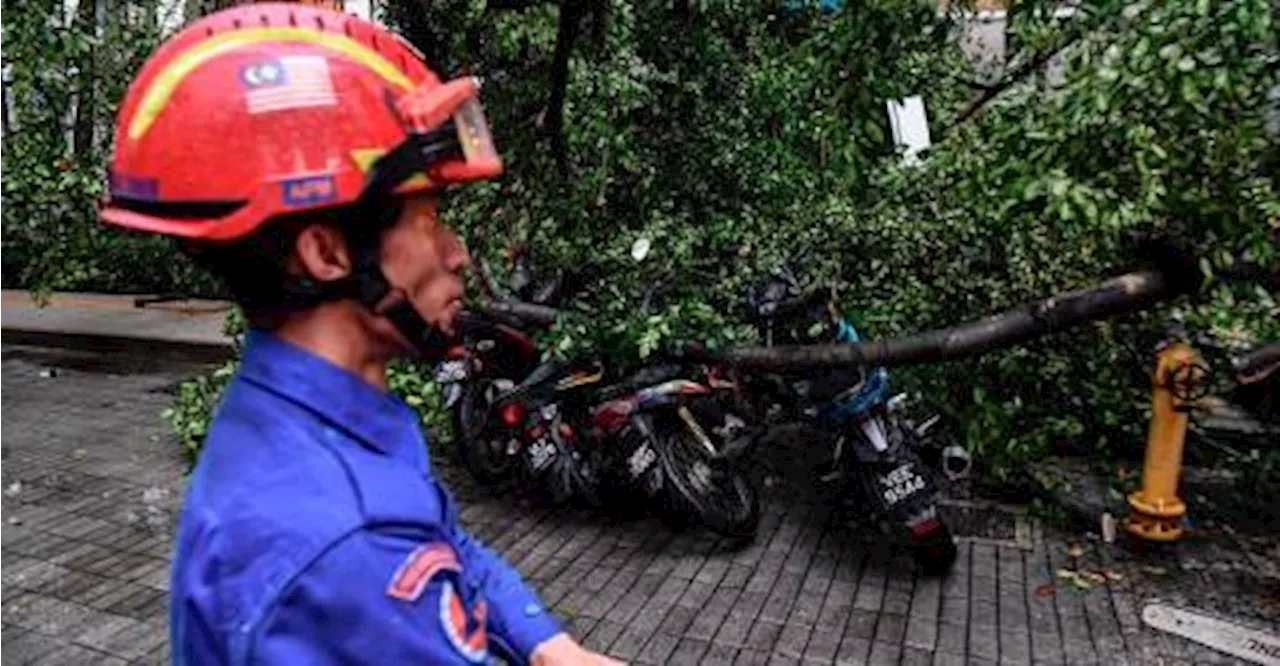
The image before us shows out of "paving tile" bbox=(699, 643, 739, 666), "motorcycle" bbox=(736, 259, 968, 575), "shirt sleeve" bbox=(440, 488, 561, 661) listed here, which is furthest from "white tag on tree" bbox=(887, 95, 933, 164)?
"shirt sleeve" bbox=(440, 488, 561, 661)

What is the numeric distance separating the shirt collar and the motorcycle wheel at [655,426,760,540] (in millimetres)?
3663

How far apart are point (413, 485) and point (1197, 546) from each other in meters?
5.05

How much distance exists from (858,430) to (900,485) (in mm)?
348

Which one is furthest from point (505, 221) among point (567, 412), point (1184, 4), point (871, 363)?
point (1184, 4)

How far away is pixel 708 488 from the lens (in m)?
5.18

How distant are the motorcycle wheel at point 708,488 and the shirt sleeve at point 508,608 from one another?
3.21 m

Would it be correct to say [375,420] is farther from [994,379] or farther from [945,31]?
[994,379]

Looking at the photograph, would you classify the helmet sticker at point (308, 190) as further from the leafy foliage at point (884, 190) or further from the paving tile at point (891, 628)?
the paving tile at point (891, 628)

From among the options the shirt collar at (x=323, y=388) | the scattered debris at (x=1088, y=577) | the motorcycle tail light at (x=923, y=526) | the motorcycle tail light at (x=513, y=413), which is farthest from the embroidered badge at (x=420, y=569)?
the motorcycle tail light at (x=513, y=413)

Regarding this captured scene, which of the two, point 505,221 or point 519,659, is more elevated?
point 505,221

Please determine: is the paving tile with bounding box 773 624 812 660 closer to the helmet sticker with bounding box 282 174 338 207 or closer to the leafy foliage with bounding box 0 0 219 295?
the helmet sticker with bounding box 282 174 338 207

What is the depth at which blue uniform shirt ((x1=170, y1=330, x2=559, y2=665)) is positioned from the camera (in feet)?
4.08

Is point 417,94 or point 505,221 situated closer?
point 417,94

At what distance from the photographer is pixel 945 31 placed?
4234 millimetres
